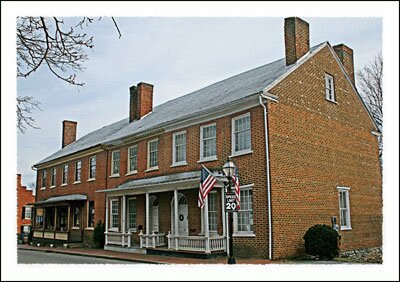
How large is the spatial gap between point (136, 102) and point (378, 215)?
15.0 metres

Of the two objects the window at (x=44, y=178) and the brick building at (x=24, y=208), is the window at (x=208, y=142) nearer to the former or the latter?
the window at (x=44, y=178)

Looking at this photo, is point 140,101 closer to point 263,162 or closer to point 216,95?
point 216,95

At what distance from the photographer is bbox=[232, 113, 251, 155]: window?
1753cm

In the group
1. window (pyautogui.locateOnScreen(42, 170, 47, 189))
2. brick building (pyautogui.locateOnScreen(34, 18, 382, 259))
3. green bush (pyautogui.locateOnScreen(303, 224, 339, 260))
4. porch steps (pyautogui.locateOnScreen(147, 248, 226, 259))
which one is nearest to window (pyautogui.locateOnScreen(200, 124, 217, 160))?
brick building (pyautogui.locateOnScreen(34, 18, 382, 259))

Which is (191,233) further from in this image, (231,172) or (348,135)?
(348,135)

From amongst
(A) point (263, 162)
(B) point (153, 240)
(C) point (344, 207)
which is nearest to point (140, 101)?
(B) point (153, 240)

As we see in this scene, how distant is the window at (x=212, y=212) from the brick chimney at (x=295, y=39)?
6.18 m

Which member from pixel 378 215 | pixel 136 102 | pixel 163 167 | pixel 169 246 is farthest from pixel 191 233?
pixel 136 102

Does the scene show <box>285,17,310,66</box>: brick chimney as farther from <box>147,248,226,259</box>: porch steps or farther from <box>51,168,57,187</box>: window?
<box>51,168,57,187</box>: window

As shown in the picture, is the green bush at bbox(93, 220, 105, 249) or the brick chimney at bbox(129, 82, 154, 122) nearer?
the green bush at bbox(93, 220, 105, 249)

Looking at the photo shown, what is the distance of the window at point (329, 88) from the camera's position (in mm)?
19966

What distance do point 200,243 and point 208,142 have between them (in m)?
4.18

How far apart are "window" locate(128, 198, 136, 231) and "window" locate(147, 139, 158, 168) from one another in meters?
2.18

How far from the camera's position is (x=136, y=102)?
28.7m
